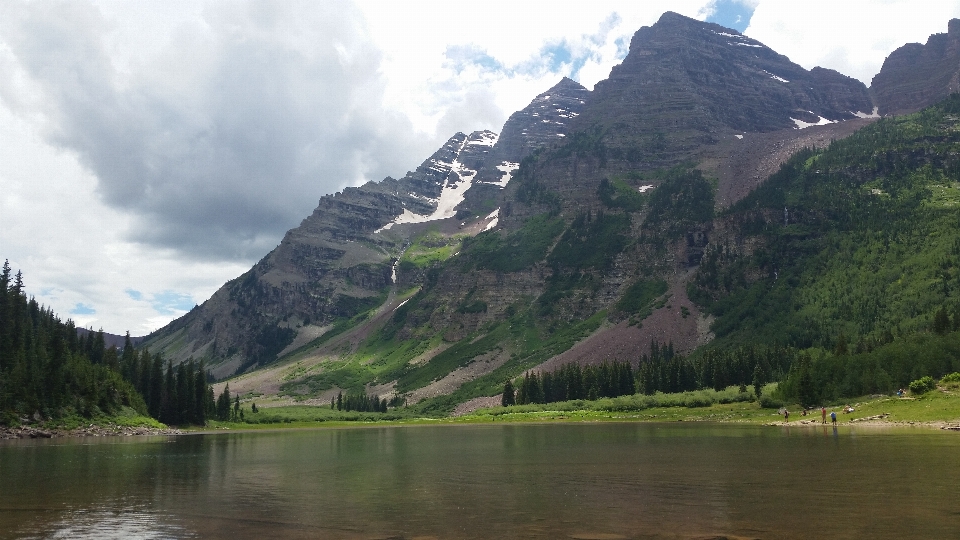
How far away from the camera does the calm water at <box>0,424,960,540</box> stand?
78.1ft

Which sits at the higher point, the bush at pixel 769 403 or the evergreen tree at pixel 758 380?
the evergreen tree at pixel 758 380

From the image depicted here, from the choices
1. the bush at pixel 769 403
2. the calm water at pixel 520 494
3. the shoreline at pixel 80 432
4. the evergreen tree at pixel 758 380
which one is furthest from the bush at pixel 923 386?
the shoreline at pixel 80 432

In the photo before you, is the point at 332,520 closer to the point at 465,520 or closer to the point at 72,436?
the point at 465,520

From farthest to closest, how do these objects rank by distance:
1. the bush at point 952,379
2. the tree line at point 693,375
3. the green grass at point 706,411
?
the tree line at point 693,375 < the bush at point 952,379 < the green grass at point 706,411

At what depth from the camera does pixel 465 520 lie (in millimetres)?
26125

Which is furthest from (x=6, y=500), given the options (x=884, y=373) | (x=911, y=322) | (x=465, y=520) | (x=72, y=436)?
(x=911, y=322)

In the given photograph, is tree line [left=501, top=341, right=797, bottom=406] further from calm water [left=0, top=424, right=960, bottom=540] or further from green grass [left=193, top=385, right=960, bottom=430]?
calm water [left=0, top=424, right=960, bottom=540]

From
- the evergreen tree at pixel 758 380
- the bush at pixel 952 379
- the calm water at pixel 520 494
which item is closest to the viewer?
the calm water at pixel 520 494

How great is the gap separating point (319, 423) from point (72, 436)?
10438cm

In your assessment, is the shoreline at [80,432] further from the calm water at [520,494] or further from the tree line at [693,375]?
the tree line at [693,375]

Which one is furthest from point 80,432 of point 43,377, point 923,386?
point 923,386

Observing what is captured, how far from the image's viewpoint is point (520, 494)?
33094 mm

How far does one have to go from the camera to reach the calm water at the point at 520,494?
78.1 feet

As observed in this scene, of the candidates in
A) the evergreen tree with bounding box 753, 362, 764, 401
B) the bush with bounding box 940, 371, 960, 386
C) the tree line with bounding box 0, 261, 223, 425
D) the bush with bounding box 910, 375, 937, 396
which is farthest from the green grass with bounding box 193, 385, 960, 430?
the tree line with bounding box 0, 261, 223, 425
